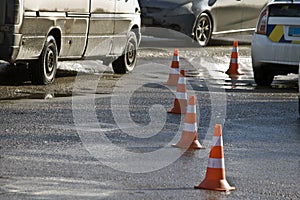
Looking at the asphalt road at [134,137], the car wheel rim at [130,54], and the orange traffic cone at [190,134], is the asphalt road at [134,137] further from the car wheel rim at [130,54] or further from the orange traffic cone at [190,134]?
the car wheel rim at [130,54]

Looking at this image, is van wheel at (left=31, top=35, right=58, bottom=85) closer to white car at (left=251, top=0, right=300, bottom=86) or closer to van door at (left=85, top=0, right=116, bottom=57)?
van door at (left=85, top=0, right=116, bottom=57)

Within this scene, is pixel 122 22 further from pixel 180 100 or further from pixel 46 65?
pixel 180 100

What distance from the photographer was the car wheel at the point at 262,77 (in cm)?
1611

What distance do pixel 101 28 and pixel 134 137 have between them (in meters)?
6.18

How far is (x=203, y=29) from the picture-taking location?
2281 cm

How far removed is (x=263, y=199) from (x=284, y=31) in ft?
27.6

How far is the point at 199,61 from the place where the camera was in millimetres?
20219

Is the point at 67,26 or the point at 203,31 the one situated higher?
the point at 67,26

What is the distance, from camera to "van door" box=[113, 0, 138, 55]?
16.9 metres

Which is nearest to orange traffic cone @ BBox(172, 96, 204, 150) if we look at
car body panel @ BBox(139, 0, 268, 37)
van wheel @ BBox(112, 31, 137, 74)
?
van wheel @ BBox(112, 31, 137, 74)

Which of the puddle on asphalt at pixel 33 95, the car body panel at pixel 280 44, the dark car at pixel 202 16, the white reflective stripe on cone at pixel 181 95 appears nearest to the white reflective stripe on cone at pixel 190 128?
the white reflective stripe on cone at pixel 181 95

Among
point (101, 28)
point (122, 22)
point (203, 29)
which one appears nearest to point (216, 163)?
point (101, 28)

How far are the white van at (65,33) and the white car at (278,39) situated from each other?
7.63 feet

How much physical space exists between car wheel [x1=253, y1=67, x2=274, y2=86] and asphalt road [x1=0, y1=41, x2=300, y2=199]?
0.72ft
